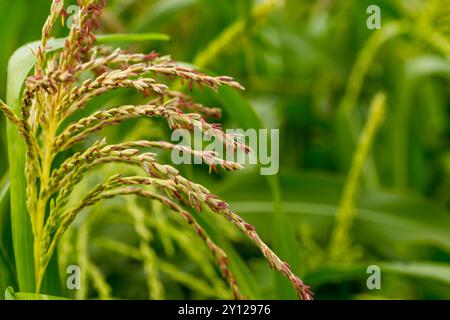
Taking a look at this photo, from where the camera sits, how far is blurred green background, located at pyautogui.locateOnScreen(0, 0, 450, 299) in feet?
3.48

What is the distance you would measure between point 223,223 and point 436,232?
489 mm

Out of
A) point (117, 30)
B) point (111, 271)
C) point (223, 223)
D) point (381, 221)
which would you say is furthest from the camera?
point (117, 30)

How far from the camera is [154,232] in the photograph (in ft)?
4.51

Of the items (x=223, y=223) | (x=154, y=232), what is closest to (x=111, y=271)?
(x=154, y=232)

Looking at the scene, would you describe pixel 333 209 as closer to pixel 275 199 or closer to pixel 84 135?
pixel 275 199

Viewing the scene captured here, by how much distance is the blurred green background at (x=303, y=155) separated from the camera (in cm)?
106

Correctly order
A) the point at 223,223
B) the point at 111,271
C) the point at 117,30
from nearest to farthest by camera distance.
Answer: the point at 223,223
the point at 111,271
the point at 117,30

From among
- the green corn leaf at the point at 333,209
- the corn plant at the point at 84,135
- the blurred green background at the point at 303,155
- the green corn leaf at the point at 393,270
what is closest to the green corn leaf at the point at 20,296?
the corn plant at the point at 84,135

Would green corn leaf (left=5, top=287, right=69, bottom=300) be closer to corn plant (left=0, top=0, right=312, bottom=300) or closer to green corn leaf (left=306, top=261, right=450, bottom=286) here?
corn plant (left=0, top=0, right=312, bottom=300)

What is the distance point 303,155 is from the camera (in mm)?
1752

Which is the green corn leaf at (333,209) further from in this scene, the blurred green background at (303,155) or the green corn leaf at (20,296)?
the green corn leaf at (20,296)

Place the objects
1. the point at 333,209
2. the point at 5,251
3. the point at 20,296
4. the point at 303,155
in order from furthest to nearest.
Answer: the point at 303,155
the point at 333,209
the point at 5,251
the point at 20,296

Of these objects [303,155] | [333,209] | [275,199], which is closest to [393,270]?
[275,199]
